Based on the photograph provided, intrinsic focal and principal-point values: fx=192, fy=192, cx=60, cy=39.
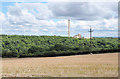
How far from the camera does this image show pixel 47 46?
31.5 metres

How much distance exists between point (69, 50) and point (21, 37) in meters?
9.74

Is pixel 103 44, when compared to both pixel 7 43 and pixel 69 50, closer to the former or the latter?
pixel 69 50

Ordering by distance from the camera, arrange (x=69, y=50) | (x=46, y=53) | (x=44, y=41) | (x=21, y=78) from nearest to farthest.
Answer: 1. (x=21, y=78)
2. (x=46, y=53)
3. (x=69, y=50)
4. (x=44, y=41)

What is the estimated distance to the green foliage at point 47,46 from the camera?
1134 inches

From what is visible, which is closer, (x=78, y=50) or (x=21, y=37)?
(x=78, y=50)

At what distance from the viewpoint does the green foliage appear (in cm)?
2881

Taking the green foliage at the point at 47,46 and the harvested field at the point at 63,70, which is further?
the green foliage at the point at 47,46

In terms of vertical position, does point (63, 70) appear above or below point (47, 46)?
above

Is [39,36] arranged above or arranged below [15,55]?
above

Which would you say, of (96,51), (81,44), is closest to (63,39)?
(81,44)

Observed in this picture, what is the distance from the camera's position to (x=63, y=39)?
3362cm

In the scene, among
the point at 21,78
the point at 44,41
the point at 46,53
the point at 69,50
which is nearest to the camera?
the point at 21,78

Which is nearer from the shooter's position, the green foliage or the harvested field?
the harvested field

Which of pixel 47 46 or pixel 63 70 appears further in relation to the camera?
pixel 47 46
